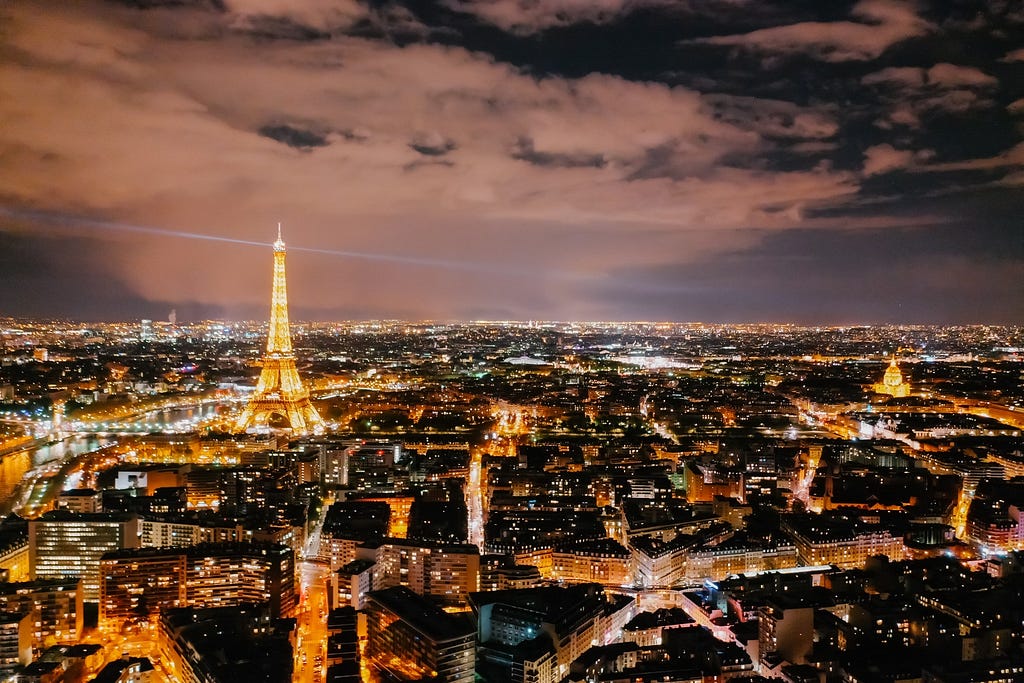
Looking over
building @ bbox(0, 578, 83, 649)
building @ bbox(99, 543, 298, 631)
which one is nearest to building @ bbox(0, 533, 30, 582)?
building @ bbox(0, 578, 83, 649)

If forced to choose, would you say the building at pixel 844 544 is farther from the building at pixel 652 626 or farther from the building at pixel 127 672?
the building at pixel 127 672

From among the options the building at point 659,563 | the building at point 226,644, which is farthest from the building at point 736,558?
the building at point 226,644

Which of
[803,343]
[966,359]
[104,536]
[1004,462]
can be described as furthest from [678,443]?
[803,343]

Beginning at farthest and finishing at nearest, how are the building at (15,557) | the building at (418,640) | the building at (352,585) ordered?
the building at (15,557) < the building at (352,585) < the building at (418,640)

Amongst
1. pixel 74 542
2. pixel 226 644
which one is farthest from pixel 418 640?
pixel 74 542

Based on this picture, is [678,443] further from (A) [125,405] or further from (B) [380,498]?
(A) [125,405]

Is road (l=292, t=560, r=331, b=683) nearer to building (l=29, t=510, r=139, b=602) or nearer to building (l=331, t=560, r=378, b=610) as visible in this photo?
building (l=331, t=560, r=378, b=610)
